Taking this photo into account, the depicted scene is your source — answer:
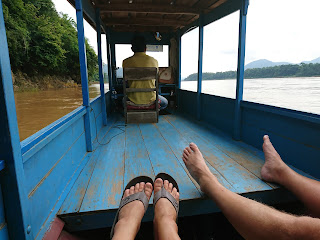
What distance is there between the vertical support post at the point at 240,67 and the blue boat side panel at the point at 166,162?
0.94m

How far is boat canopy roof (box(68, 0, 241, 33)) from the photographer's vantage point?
3.04 m

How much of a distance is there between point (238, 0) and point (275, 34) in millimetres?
694

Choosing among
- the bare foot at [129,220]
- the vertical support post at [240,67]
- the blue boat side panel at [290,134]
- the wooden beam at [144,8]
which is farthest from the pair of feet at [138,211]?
the wooden beam at [144,8]

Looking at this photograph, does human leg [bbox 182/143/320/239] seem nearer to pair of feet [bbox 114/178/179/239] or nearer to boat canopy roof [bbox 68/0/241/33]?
pair of feet [bbox 114/178/179/239]

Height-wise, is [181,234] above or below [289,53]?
below

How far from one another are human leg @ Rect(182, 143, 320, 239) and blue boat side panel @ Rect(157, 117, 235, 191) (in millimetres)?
275

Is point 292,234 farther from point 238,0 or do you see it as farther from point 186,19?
point 186,19

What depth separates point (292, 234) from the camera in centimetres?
78

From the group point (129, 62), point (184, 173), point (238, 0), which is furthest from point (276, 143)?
point (129, 62)

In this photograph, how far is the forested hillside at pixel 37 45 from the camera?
14495 millimetres

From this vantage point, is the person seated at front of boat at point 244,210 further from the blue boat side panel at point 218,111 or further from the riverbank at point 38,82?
the riverbank at point 38,82

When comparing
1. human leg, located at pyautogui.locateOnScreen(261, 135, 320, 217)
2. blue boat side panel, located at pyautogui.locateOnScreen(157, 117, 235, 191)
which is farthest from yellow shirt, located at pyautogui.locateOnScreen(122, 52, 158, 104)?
human leg, located at pyautogui.locateOnScreen(261, 135, 320, 217)

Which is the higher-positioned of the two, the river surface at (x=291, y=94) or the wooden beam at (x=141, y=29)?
the wooden beam at (x=141, y=29)

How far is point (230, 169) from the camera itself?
177 centimetres
